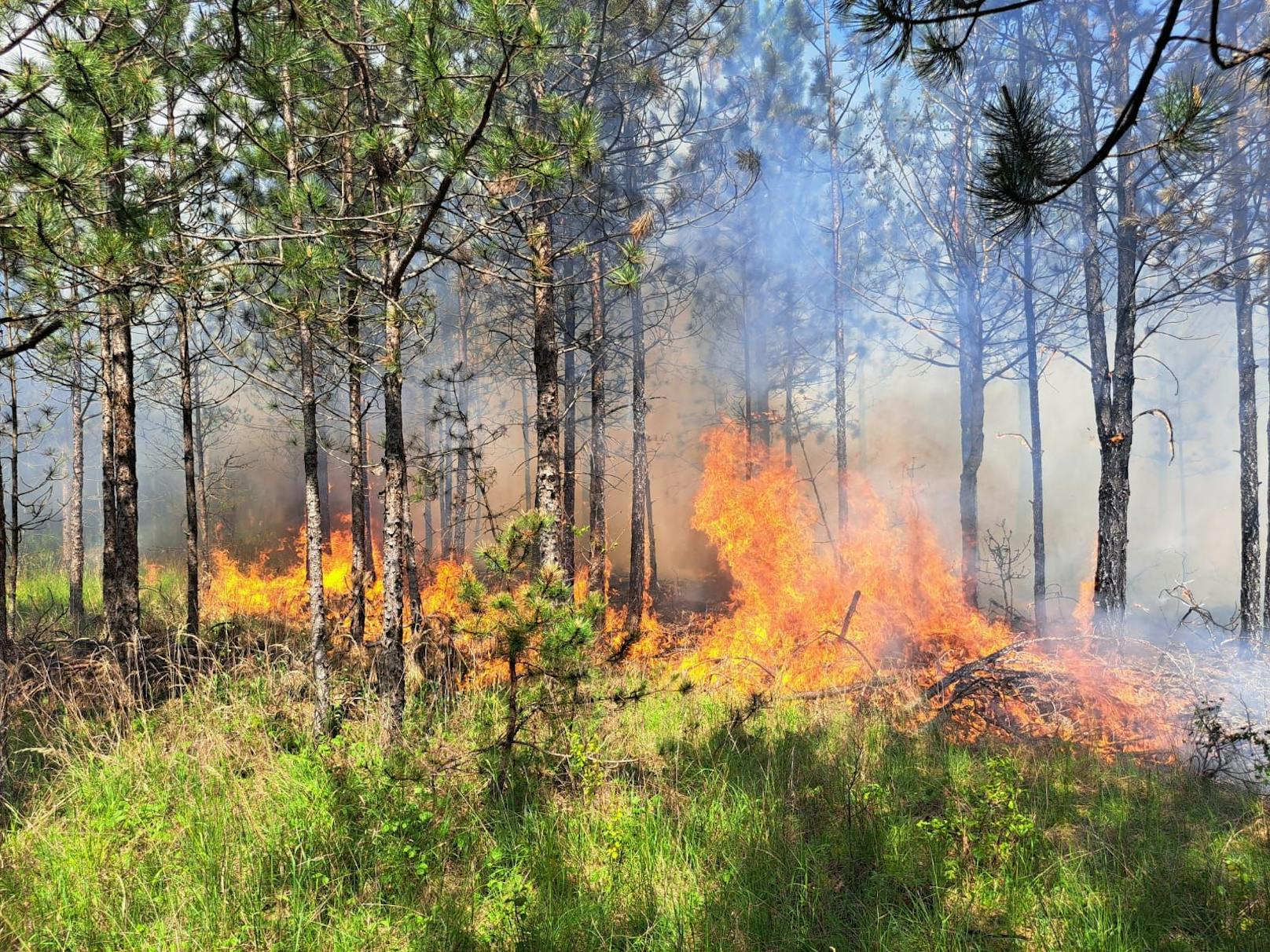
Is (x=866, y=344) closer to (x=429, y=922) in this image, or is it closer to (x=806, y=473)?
(x=806, y=473)

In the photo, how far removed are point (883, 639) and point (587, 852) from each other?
9622mm

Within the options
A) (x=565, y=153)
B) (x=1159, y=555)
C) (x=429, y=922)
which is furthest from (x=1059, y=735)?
(x=1159, y=555)

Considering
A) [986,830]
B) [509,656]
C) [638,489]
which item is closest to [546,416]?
[509,656]

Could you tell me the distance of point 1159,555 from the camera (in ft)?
89.6

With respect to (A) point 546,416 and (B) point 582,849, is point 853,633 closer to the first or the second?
(A) point 546,416

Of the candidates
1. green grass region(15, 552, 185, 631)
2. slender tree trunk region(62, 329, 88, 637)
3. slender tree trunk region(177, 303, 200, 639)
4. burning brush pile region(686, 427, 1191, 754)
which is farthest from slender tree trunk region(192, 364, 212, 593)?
burning brush pile region(686, 427, 1191, 754)

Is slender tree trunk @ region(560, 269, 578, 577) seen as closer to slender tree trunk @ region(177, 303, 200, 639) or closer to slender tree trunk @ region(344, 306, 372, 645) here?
slender tree trunk @ region(344, 306, 372, 645)

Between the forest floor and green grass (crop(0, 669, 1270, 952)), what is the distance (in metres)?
0.02

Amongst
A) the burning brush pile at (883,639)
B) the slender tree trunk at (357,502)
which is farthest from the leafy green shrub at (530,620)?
the slender tree trunk at (357,502)

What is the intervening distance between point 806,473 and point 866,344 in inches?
217

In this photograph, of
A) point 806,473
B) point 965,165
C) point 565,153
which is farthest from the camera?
point 806,473

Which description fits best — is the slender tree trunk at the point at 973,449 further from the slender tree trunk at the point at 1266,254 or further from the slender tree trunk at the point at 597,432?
the slender tree trunk at the point at 597,432

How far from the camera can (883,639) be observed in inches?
458

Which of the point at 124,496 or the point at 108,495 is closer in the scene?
the point at 124,496
